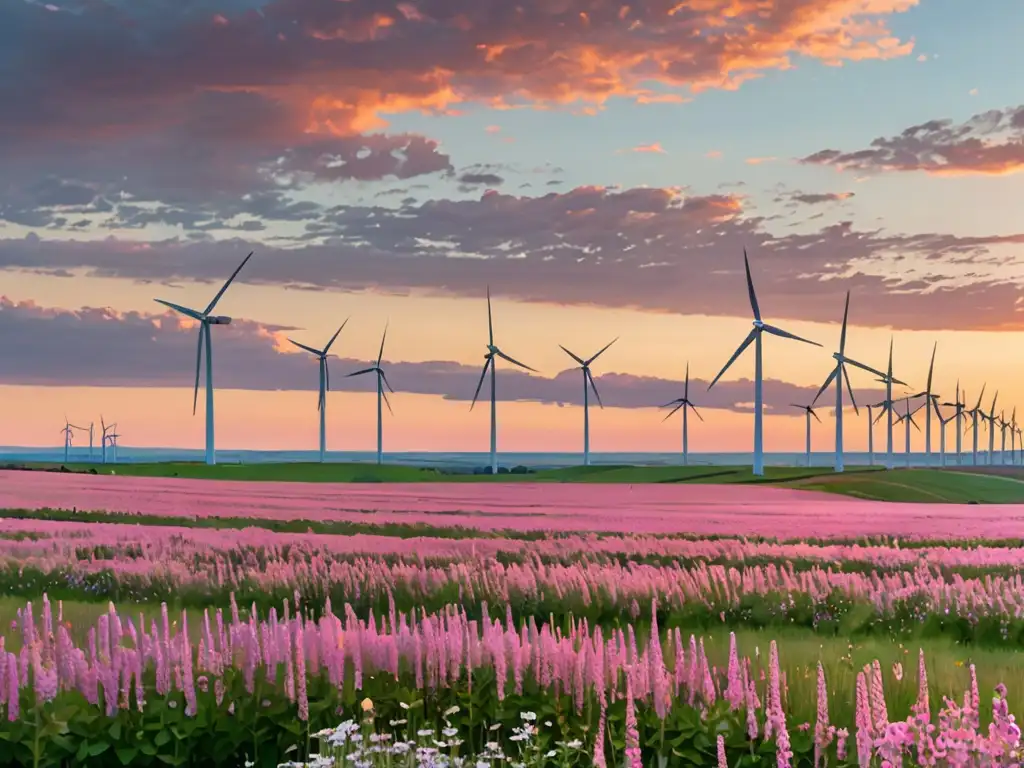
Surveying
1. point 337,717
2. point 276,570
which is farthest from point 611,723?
point 276,570

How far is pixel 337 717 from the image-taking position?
930 centimetres

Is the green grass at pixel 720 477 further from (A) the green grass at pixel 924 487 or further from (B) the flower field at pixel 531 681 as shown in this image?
(B) the flower field at pixel 531 681

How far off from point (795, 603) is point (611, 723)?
37.6ft

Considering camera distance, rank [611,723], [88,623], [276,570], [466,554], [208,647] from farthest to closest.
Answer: [466,554] → [276,570] → [88,623] → [208,647] → [611,723]

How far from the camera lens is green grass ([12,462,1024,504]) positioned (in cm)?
9169

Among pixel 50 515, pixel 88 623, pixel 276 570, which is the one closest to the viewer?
pixel 88 623

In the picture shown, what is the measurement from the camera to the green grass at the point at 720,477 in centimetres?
9169

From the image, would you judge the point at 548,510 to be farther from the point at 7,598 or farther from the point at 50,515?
the point at 7,598

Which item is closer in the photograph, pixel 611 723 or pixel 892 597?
pixel 611 723

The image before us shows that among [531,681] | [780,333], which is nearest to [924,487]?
[780,333]

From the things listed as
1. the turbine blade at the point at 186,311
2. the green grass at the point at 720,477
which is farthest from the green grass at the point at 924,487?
the turbine blade at the point at 186,311

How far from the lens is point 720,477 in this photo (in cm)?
12594

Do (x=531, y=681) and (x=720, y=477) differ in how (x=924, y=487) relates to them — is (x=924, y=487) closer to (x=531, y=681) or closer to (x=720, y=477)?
(x=720, y=477)

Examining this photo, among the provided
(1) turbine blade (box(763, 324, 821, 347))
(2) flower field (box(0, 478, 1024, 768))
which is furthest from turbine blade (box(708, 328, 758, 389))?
(2) flower field (box(0, 478, 1024, 768))
